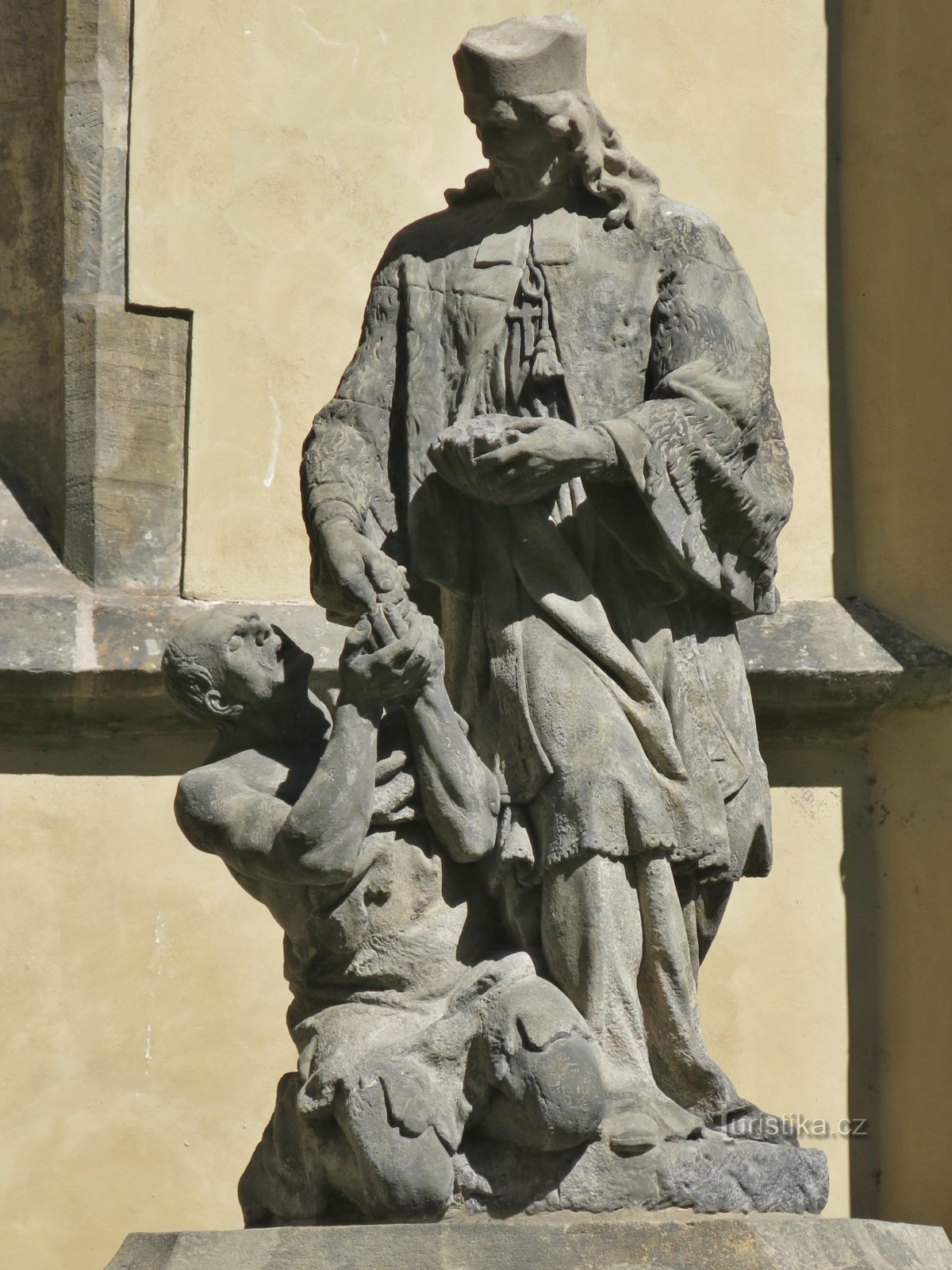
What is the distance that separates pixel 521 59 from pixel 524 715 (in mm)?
1269

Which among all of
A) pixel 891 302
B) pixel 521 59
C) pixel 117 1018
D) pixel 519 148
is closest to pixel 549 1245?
pixel 519 148

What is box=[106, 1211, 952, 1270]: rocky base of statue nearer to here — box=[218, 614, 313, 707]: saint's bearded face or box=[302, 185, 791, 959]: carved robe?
box=[302, 185, 791, 959]: carved robe

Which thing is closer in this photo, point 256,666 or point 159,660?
point 256,666

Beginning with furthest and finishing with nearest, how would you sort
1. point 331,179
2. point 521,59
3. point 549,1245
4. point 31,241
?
1. point 31,241
2. point 331,179
3. point 521,59
4. point 549,1245

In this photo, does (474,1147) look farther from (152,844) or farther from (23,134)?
(23,134)

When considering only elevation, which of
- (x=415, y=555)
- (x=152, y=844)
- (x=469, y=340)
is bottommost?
(x=152, y=844)


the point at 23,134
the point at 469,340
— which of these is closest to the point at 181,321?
the point at 23,134

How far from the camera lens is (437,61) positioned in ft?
29.5

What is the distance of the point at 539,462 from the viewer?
18.8 ft

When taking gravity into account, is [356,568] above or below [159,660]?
above

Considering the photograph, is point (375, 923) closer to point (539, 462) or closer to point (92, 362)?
point (539, 462)

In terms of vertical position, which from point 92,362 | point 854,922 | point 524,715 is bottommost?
point 854,922

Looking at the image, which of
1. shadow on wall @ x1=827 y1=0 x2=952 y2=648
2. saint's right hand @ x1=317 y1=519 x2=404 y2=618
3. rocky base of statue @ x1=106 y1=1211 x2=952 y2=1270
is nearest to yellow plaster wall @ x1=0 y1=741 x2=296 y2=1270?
shadow on wall @ x1=827 y1=0 x2=952 y2=648

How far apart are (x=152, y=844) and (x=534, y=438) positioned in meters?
3.03
